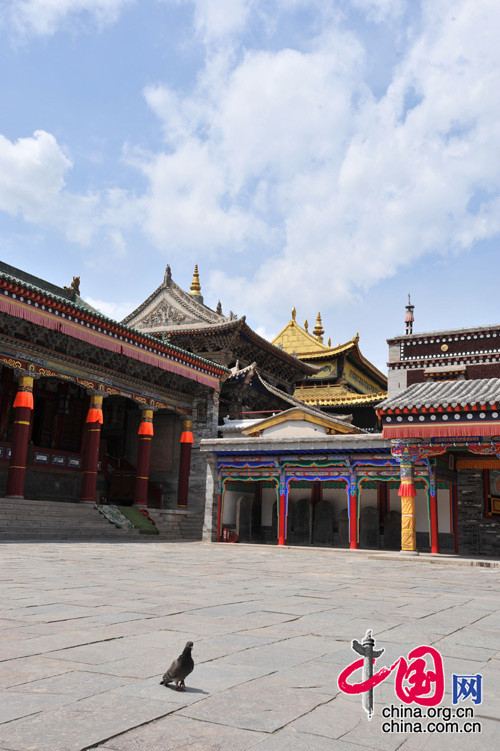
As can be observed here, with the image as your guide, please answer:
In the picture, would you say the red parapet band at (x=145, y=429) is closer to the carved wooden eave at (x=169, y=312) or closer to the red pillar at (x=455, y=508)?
the carved wooden eave at (x=169, y=312)

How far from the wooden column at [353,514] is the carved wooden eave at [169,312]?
41.4ft

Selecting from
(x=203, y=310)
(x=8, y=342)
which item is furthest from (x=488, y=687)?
(x=203, y=310)

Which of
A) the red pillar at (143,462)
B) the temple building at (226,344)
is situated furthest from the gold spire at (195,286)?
the red pillar at (143,462)

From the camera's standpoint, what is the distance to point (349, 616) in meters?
5.21

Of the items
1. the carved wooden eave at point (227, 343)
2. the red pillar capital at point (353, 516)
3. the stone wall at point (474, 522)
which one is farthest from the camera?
the carved wooden eave at point (227, 343)

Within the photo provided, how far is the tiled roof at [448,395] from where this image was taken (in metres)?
13.5

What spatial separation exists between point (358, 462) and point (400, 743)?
14.4m

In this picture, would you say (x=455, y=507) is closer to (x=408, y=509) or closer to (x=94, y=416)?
(x=408, y=509)

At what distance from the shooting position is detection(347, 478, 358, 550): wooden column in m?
16.1

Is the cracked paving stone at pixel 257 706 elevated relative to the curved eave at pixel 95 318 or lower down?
lower down

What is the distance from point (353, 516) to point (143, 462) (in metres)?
7.85

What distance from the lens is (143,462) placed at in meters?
21.2

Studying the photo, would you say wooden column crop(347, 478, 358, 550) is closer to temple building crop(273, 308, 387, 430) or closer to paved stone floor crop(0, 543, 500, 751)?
paved stone floor crop(0, 543, 500, 751)

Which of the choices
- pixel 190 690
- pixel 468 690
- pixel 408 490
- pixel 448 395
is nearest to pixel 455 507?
pixel 408 490
